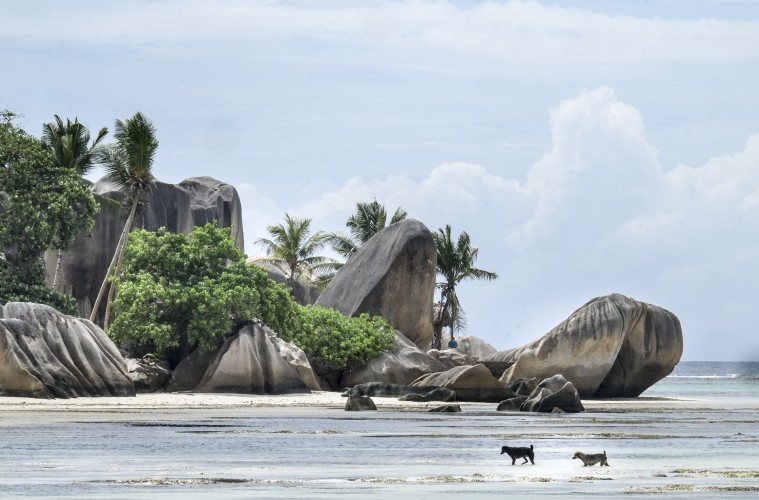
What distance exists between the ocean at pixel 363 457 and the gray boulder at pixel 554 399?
11.7 ft

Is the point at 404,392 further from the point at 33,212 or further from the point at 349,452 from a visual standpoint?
the point at 349,452

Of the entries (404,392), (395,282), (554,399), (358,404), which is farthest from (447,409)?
(395,282)

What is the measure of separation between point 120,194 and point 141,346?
15.1 m

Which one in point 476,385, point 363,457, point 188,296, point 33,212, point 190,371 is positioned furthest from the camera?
point 33,212

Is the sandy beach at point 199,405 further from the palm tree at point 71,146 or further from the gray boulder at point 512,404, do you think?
the palm tree at point 71,146

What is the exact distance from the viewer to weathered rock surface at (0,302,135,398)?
3394cm

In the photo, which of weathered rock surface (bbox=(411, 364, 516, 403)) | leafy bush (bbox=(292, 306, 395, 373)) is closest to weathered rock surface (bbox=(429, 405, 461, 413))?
weathered rock surface (bbox=(411, 364, 516, 403))

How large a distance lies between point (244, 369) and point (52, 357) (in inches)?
307

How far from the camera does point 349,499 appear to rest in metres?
12.7

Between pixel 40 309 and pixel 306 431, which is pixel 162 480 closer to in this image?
pixel 306 431

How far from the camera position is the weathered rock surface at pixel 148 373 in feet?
135

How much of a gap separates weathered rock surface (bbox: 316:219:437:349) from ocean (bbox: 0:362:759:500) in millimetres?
21619

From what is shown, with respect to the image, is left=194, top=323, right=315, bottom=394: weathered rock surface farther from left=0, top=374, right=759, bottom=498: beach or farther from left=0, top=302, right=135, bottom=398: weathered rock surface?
left=0, top=374, right=759, bottom=498: beach

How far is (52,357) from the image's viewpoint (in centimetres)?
3506
